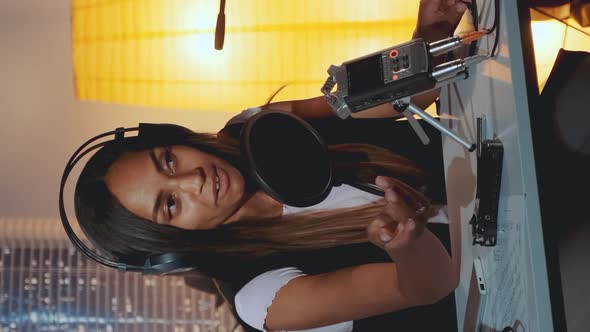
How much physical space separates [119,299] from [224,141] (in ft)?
2.77

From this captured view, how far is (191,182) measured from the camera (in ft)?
3.33

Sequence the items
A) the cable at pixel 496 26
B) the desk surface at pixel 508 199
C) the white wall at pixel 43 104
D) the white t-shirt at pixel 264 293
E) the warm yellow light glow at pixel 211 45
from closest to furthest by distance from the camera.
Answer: the desk surface at pixel 508 199 < the cable at pixel 496 26 < the white t-shirt at pixel 264 293 < the warm yellow light glow at pixel 211 45 < the white wall at pixel 43 104

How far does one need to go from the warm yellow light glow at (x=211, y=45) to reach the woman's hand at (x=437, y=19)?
2.03 ft

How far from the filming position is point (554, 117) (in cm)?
65

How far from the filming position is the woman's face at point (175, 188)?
3.35ft

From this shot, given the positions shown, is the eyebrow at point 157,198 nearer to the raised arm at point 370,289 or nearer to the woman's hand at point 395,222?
the raised arm at point 370,289

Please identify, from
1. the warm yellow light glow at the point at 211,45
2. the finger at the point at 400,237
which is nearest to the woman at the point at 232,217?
the finger at the point at 400,237

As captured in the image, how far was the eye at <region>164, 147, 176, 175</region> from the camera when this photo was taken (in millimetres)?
1046

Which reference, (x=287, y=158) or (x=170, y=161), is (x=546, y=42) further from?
(x=170, y=161)

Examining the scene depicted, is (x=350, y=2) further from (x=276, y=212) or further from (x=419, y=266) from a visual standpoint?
(x=419, y=266)

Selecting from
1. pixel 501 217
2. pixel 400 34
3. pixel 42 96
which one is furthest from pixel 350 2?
pixel 501 217

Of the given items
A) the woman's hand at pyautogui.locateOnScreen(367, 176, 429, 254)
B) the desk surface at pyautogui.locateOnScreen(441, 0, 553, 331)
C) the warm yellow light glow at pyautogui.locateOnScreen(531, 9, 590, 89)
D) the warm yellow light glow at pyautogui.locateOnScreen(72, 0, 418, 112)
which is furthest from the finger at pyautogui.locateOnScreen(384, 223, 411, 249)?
the warm yellow light glow at pyautogui.locateOnScreen(72, 0, 418, 112)

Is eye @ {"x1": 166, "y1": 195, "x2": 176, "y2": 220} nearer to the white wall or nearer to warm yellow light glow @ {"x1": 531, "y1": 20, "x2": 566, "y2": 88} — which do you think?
warm yellow light glow @ {"x1": 531, "y1": 20, "x2": 566, "y2": 88}

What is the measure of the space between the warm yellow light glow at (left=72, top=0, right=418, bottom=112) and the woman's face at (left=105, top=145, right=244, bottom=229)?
599 millimetres
